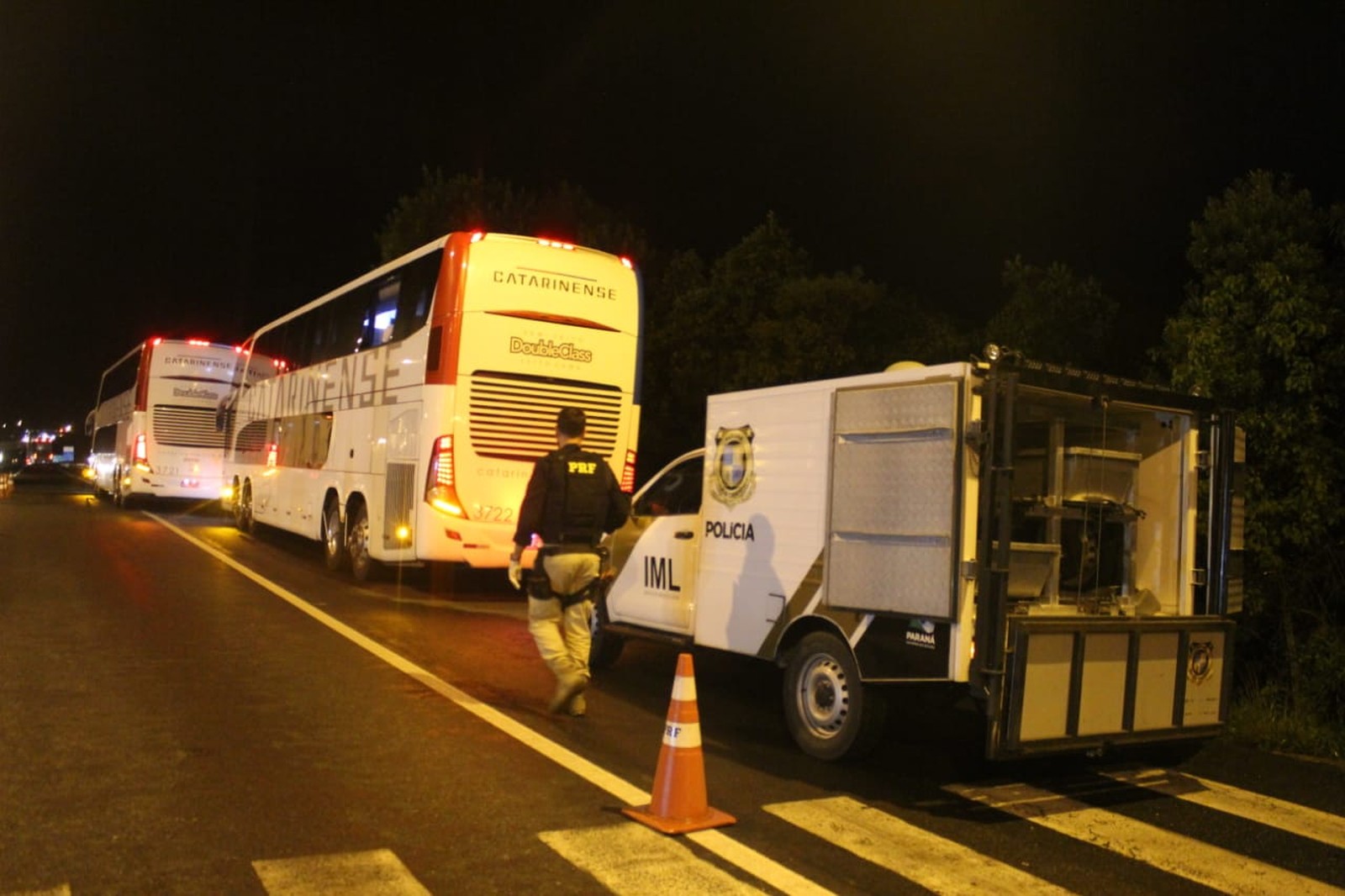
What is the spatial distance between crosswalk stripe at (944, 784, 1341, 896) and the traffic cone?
63.7 inches

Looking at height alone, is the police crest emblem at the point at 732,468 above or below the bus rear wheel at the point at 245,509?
above

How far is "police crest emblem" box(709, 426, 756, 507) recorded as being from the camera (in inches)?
300

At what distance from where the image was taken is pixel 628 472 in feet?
46.2

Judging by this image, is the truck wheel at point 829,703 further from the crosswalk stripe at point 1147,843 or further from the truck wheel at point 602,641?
the truck wheel at point 602,641

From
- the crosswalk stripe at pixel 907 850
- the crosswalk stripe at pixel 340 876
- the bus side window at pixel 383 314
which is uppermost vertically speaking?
the bus side window at pixel 383 314

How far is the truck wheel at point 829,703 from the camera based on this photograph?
6535mm

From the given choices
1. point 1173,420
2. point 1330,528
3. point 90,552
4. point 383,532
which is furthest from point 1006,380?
point 90,552

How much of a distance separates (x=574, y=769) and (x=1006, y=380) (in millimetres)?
3024

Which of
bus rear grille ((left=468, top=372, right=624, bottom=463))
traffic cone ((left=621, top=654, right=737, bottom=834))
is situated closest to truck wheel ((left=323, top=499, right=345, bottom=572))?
bus rear grille ((left=468, top=372, right=624, bottom=463))

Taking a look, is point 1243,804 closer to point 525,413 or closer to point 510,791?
point 510,791

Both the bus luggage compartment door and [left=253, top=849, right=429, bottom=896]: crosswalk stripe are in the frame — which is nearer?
[left=253, top=849, right=429, bottom=896]: crosswalk stripe

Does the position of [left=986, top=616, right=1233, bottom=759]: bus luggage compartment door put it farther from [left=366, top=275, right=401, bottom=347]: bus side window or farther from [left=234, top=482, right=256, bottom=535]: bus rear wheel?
[left=234, top=482, right=256, bottom=535]: bus rear wheel

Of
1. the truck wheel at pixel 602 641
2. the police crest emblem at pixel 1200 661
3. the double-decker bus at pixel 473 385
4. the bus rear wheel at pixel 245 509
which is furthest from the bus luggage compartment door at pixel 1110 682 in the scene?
the bus rear wheel at pixel 245 509

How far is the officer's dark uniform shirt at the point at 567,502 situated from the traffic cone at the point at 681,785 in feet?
6.97
